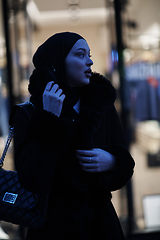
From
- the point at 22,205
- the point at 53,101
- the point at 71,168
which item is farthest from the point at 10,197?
A: the point at 53,101

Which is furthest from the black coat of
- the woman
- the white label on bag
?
the white label on bag

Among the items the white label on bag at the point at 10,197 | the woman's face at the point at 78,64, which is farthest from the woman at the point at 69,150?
the white label on bag at the point at 10,197

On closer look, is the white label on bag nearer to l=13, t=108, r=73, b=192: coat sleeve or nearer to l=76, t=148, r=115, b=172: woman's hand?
l=13, t=108, r=73, b=192: coat sleeve

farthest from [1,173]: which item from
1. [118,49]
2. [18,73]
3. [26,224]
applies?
[118,49]

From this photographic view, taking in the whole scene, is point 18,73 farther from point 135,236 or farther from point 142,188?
point 135,236

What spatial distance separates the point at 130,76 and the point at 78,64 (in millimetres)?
1814

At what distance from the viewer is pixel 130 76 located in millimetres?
2691

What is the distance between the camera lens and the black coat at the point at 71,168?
33.9 inches

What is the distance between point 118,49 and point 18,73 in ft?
3.73

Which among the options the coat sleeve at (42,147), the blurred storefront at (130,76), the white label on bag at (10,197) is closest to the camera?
the coat sleeve at (42,147)

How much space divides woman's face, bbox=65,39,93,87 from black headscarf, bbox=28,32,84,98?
2 centimetres

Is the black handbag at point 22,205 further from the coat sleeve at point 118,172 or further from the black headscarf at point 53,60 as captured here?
the coat sleeve at point 118,172

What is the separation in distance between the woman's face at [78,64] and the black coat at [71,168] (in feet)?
0.25

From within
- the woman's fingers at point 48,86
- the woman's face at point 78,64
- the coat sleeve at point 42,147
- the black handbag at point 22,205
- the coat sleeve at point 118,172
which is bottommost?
the black handbag at point 22,205
